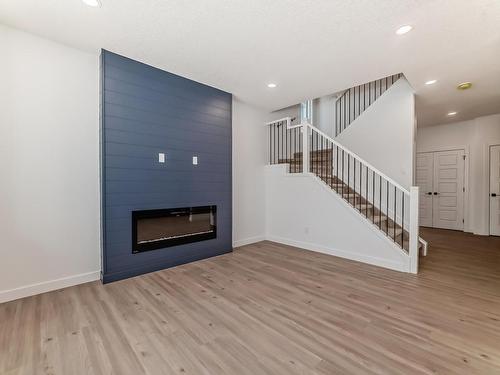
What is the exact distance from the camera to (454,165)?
20.7ft

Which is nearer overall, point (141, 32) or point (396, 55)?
point (141, 32)

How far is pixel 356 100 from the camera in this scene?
18.2ft

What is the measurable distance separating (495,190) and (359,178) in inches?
146

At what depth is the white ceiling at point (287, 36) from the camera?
→ 7.00 ft

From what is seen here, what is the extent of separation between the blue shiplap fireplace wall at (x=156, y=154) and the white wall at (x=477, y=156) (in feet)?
20.5

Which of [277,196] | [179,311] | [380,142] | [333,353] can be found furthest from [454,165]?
[179,311]

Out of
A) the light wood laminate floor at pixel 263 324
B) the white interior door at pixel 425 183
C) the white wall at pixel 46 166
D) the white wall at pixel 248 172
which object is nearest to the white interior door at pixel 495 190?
the white interior door at pixel 425 183

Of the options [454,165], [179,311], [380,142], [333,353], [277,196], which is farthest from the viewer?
[454,165]

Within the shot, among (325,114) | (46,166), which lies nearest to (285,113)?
(325,114)

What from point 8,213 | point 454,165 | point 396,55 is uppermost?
point 396,55

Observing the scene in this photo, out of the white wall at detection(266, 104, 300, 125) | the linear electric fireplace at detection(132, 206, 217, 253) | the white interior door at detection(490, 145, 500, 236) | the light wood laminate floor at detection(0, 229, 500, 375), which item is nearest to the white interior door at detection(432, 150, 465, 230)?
the white interior door at detection(490, 145, 500, 236)

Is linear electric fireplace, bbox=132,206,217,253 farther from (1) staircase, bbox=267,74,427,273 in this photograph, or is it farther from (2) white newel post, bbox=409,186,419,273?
(2) white newel post, bbox=409,186,419,273

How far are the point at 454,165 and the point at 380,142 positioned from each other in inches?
136

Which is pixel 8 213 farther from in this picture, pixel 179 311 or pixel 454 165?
pixel 454 165
